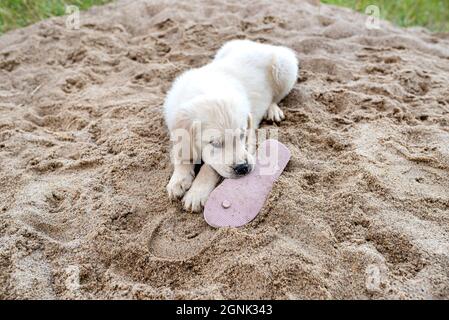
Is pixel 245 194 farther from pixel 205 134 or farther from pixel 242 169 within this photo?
pixel 205 134

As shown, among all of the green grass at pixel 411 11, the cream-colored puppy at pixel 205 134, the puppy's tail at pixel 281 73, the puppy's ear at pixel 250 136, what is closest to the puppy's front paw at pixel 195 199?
the cream-colored puppy at pixel 205 134

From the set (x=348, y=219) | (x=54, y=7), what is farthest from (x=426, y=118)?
(x=54, y=7)

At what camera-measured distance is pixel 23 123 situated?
3.79m

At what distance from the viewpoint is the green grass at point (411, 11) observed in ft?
22.2

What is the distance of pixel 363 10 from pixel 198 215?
17.7 feet

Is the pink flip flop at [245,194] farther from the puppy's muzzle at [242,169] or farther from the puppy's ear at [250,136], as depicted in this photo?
the puppy's ear at [250,136]

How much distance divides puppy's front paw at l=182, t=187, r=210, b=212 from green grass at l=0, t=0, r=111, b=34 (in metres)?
4.58

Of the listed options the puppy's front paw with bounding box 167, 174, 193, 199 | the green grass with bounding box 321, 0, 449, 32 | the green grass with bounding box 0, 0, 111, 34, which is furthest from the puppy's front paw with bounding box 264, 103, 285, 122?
the green grass with bounding box 0, 0, 111, 34

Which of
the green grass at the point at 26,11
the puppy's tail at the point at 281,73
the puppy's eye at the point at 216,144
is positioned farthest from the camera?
the green grass at the point at 26,11

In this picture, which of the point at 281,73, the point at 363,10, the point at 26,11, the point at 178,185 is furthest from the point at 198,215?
the point at 363,10

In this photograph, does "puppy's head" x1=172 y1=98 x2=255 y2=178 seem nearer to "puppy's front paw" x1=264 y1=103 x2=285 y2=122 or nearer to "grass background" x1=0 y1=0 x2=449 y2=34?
"puppy's front paw" x1=264 y1=103 x2=285 y2=122

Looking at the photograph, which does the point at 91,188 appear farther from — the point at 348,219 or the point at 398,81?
the point at 398,81

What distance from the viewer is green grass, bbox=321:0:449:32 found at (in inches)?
267

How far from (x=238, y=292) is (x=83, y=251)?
0.93 meters
